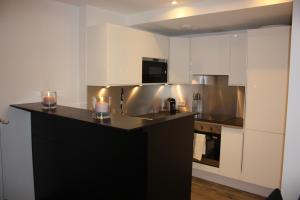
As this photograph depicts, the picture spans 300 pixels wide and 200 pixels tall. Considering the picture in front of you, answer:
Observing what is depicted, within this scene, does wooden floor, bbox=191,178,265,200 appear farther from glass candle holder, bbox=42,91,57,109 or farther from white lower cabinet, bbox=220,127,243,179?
glass candle holder, bbox=42,91,57,109

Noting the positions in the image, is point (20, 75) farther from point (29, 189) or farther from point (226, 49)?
point (226, 49)

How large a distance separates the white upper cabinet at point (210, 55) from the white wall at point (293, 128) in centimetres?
129

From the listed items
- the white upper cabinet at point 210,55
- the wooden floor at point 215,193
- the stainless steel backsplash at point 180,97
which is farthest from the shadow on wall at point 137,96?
the wooden floor at point 215,193

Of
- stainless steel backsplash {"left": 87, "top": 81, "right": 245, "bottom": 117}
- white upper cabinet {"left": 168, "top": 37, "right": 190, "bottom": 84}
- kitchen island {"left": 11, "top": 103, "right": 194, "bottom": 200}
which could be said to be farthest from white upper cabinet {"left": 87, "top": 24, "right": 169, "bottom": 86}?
kitchen island {"left": 11, "top": 103, "right": 194, "bottom": 200}

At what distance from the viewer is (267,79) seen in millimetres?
3191

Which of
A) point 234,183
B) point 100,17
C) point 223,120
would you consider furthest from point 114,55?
point 234,183

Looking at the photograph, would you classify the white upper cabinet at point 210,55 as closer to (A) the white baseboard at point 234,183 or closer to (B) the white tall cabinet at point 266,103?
(B) the white tall cabinet at point 266,103

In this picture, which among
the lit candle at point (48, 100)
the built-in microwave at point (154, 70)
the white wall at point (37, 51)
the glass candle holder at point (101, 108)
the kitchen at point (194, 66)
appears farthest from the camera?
the built-in microwave at point (154, 70)

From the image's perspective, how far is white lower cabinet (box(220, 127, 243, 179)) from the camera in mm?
3469

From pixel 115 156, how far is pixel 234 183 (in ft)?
7.90

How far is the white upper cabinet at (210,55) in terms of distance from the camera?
12.1 feet

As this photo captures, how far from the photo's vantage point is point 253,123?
3324 mm

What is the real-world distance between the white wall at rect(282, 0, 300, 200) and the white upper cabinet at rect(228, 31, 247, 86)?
108 centimetres

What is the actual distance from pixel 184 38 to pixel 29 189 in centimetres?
311
